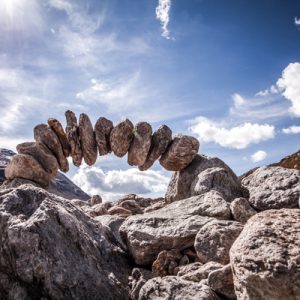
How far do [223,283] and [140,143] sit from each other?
338 inches

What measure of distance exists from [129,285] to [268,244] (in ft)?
9.23

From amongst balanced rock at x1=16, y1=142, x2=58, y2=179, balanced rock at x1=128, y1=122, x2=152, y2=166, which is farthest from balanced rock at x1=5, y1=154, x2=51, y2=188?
balanced rock at x1=128, y1=122, x2=152, y2=166

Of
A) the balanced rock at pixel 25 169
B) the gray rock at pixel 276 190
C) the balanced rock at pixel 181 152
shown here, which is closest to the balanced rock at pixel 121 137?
the balanced rock at pixel 181 152

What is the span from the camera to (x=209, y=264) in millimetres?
5484

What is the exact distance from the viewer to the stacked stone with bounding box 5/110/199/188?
12781 millimetres

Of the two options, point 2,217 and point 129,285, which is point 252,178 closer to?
point 129,285

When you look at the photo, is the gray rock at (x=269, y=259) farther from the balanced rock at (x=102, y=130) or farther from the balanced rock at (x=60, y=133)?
the balanced rock at (x=60, y=133)

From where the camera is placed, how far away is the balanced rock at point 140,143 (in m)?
12.9

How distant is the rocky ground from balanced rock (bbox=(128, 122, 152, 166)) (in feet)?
15.6

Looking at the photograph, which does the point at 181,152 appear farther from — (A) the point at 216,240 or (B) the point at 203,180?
(A) the point at 216,240

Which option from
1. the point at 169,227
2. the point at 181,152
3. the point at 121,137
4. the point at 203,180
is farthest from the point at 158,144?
the point at 169,227

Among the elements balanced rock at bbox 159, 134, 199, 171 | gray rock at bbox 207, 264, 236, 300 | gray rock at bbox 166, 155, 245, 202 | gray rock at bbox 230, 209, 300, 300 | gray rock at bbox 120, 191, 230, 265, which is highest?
balanced rock at bbox 159, 134, 199, 171

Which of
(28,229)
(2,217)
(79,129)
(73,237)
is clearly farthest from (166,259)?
(79,129)

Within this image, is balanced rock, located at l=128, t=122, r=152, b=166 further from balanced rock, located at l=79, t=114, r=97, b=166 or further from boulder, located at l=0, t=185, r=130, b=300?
boulder, located at l=0, t=185, r=130, b=300
